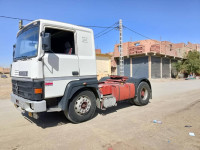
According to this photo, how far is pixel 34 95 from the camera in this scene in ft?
12.5

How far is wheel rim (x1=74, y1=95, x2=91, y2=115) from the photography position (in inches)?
181

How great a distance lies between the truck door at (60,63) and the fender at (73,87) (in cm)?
13

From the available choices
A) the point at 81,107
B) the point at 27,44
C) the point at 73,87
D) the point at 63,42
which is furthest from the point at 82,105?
the point at 27,44

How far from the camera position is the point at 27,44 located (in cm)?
438

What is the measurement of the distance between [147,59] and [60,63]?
22.9m

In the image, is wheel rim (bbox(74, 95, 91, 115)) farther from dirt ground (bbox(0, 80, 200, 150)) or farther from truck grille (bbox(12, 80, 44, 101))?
truck grille (bbox(12, 80, 44, 101))

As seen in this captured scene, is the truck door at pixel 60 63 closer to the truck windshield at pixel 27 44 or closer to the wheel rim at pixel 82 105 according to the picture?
the truck windshield at pixel 27 44

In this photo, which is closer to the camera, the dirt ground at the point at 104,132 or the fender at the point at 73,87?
the dirt ground at the point at 104,132

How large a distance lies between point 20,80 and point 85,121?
2316 millimetres

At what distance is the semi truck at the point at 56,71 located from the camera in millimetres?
3857

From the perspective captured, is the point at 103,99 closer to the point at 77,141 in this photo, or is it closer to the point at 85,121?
the point at 85,121

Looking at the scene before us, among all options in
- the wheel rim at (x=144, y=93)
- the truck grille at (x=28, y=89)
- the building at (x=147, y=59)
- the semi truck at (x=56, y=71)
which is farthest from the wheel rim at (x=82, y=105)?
the building at (x=147, y=59)

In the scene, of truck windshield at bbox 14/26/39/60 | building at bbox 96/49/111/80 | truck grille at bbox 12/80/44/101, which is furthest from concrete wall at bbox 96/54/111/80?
truck grille at bbox 12/80/44/101

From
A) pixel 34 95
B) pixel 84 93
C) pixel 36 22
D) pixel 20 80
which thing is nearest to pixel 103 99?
pixel 84 93
